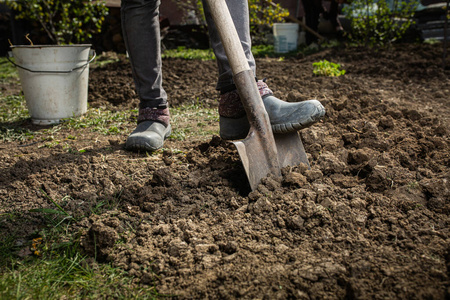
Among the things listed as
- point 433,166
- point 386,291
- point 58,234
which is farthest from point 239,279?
point 433,166

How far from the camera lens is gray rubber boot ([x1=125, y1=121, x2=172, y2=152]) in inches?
93.2

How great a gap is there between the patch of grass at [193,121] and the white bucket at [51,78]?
→ 0.92m

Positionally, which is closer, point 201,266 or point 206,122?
point 201,266

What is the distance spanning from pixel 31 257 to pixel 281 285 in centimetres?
99

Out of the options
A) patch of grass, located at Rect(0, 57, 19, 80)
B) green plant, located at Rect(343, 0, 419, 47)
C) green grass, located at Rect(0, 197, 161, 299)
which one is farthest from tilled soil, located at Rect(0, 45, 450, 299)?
green plant, located at Rect(343, 0, 419, 47)

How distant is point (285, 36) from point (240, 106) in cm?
579

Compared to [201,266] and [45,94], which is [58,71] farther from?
[201,266]

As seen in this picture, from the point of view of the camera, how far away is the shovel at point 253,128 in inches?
71.1

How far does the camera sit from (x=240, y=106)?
7.34 ft

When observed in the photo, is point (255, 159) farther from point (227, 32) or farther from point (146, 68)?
point (146, 68)

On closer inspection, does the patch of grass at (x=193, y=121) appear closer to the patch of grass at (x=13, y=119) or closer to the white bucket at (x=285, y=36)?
the patch of grass at (x=13, y=119)

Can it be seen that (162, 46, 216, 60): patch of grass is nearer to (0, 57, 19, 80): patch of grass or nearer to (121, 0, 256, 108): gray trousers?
(0, 57, 19, 80): patch of grass

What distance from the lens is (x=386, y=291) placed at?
1202mm

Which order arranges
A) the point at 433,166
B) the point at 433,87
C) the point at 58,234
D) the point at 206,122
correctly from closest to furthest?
the point at 58,234 < the point at 433,166 < the point at 206,122 < the point at 433,87
